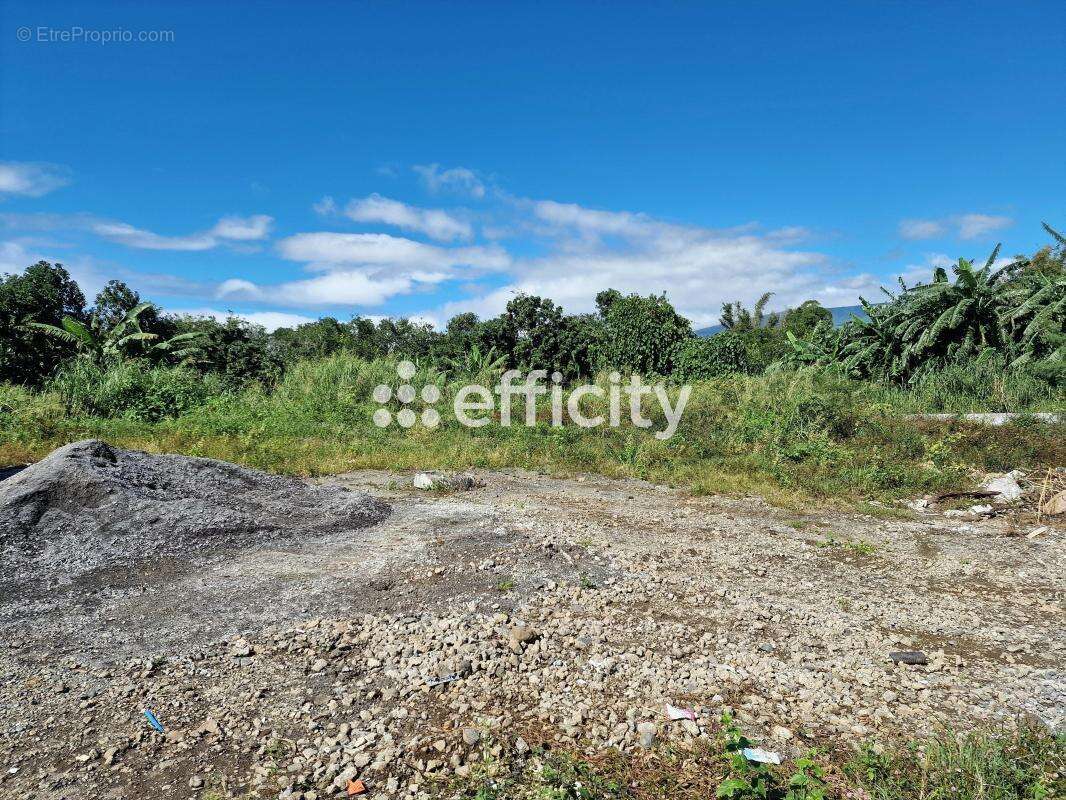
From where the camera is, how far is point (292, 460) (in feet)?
27.2

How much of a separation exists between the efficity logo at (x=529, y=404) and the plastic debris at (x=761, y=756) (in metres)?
7.00

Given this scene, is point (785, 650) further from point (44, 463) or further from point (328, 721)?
point (44, 463)

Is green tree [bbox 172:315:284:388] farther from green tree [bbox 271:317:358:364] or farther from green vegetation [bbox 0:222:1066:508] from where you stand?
green tree [bbox 271:317:358:364]

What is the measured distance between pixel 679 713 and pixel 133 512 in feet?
14.3

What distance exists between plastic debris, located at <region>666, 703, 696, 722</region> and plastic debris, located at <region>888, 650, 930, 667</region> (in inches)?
51.0

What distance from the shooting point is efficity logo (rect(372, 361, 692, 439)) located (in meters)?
10.5

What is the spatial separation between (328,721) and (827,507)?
221 inches

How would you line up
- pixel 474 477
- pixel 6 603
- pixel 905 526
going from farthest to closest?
pixel 474 477
pixel 905 526
pixel 6 603

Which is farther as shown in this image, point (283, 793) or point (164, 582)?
point (164, 582)

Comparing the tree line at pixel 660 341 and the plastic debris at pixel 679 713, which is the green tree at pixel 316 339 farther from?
the plastic debris at pixel 679 713

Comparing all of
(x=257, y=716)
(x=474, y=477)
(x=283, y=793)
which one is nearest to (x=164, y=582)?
(x=257, y=716)

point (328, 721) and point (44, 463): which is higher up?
point (44, 463)

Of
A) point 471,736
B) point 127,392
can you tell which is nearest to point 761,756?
point 471,736

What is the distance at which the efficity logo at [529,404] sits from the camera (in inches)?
412
